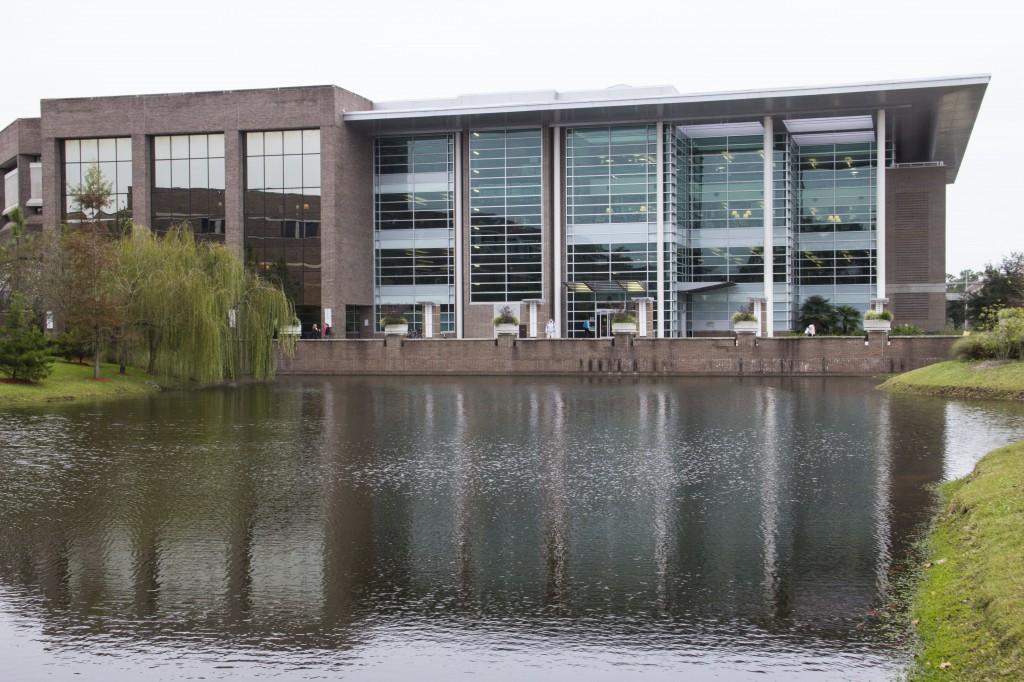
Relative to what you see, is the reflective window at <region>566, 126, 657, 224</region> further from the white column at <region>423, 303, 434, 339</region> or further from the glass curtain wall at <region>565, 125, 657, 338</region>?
the white column at <region>423, 303, 434, 339</region>

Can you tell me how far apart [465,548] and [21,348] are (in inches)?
1172

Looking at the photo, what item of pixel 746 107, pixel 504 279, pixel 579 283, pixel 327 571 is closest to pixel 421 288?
pixel 504 279

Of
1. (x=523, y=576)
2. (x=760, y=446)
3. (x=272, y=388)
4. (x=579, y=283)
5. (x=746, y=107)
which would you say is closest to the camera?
(x=523, y=576)

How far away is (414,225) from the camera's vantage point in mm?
67750

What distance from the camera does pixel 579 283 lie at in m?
64.9

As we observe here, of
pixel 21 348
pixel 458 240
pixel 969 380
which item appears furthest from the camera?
pixel 458 240

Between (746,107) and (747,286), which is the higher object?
(746,107)

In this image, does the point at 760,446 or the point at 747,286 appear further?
the point at 747,286

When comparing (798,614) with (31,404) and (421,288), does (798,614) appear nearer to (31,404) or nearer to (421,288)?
(31,404)

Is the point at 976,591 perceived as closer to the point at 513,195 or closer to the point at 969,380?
the point at 969,380

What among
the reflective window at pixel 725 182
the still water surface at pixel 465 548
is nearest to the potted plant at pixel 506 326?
the reflective window at pixel 725 182

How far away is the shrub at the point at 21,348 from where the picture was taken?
120ft

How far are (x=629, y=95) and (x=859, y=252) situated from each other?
1731 cm

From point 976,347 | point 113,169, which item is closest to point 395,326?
point 113,169
